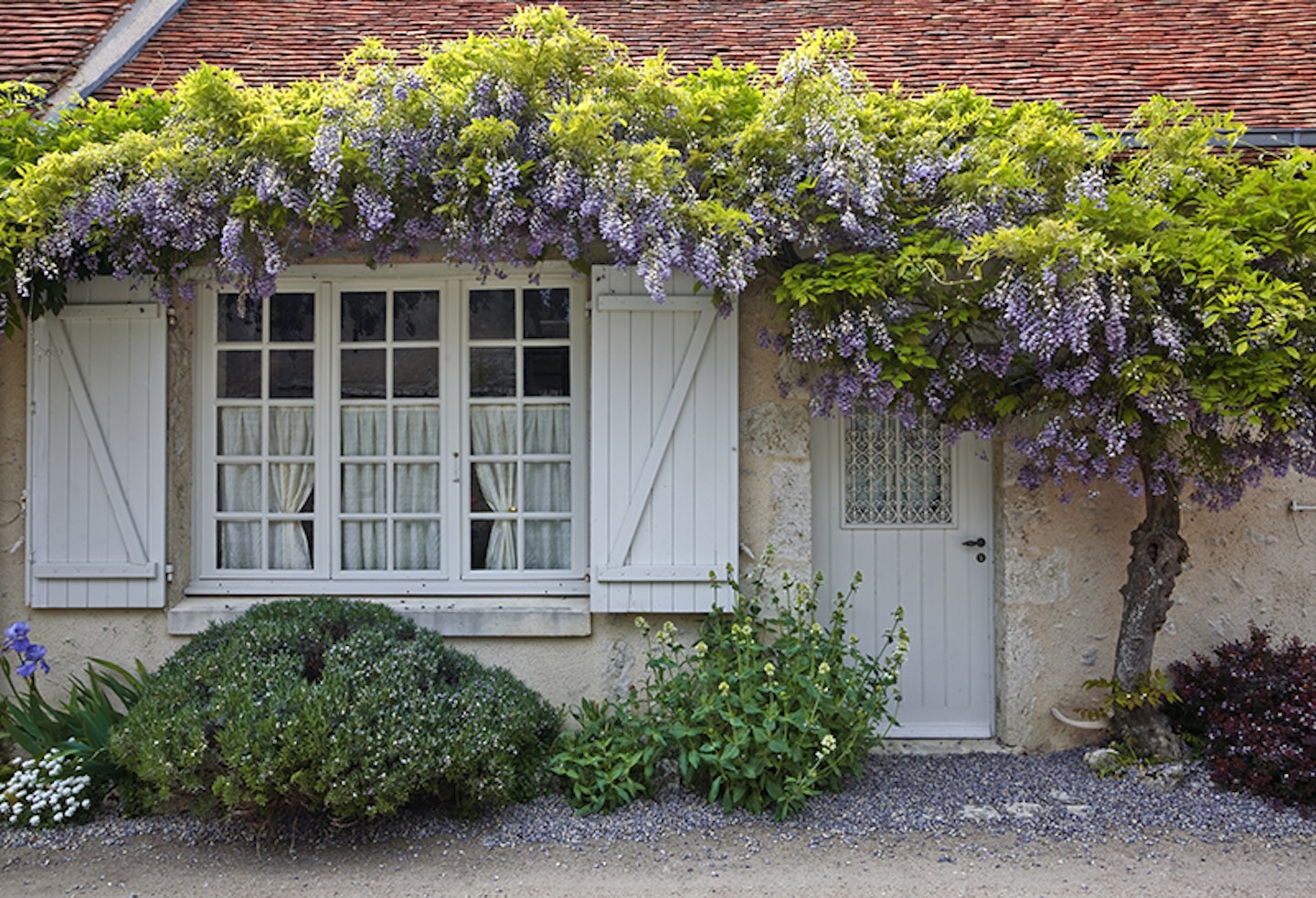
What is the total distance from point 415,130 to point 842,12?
3.46 m

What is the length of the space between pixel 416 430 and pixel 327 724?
5.64 ft

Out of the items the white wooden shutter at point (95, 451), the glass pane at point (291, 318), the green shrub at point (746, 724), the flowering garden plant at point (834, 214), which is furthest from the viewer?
the glass pane at point (291, 318)

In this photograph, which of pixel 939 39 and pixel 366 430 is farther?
pixel 939 39

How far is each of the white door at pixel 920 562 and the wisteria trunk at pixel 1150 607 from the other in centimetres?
69

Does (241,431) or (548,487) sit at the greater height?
(241,431)

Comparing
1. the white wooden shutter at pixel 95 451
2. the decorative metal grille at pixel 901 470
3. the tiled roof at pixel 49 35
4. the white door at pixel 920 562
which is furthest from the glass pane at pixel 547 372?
the tiled roof at pixel 49 35

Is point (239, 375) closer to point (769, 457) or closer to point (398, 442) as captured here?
point (398, 442)

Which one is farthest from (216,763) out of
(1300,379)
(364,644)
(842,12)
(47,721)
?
(842,12)

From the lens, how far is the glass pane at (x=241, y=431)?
4832 millimetres

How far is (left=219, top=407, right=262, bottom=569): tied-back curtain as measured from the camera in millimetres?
4836

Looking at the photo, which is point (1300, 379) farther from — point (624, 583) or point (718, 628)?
point (624, 583)

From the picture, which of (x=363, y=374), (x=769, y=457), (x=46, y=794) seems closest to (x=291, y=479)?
(x=363, y=374)

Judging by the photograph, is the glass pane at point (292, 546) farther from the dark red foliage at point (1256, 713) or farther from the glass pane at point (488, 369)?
the dark red foliage at point (1256, 713)

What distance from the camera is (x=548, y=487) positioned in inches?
189
